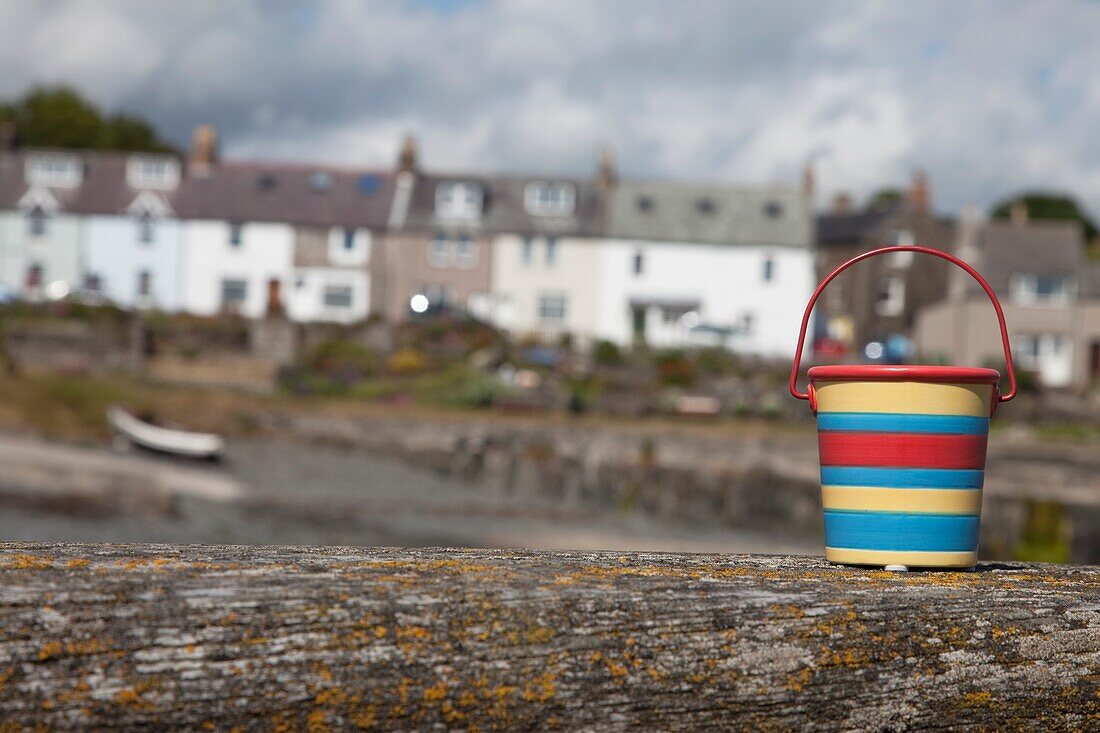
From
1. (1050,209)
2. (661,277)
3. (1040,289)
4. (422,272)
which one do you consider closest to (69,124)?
(422,272)

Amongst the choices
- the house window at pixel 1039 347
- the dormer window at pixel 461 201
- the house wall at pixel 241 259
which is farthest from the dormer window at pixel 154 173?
the house window at pixel 1039 347

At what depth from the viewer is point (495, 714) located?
6.97 feet

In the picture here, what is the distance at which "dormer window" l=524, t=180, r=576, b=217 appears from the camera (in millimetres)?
61031

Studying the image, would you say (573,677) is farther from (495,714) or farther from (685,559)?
(685,559)

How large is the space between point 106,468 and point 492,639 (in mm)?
31254

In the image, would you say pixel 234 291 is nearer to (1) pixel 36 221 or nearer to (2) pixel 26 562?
(1) pixel 36 221

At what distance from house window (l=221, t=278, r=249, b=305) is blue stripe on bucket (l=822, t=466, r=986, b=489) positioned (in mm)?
58770

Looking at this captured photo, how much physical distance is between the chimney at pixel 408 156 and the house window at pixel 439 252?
15.4ft

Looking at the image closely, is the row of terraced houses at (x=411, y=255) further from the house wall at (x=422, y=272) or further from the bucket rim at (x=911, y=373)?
the bucket rim at (x=911, y=373)

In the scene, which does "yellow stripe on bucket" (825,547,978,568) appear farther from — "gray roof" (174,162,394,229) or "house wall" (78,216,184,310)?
"house wall" (78,216,184,310)

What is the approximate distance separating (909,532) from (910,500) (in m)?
0.08

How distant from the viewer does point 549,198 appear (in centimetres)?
6141

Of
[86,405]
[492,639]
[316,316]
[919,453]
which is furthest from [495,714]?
[316,316]

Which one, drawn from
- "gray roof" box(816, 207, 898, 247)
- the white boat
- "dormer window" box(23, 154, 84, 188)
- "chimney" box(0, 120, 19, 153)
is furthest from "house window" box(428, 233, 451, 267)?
"gray roof" box(816, 207, 898, 247)
